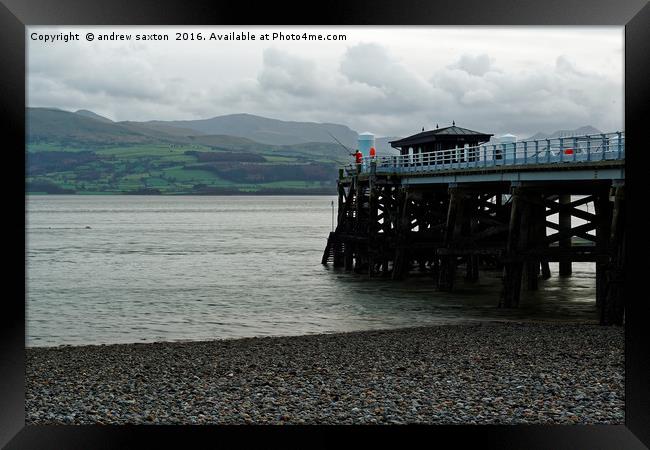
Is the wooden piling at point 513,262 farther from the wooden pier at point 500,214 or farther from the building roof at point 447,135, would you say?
the building roof at point 447,135

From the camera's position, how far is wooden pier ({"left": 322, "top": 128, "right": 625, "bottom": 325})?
771 inches

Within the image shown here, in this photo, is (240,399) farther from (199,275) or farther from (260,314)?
(199,275)

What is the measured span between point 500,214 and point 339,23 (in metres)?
23.8

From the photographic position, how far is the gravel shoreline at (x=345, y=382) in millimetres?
9086

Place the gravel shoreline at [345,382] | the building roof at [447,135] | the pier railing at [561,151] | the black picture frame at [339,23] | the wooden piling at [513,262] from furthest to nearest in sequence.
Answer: the building roof at [447,135] → the wooden piling at [513,262] → the pier railing at [561,151] → the gravel shoreline at [345,382] → the black picture frame at [339,23]

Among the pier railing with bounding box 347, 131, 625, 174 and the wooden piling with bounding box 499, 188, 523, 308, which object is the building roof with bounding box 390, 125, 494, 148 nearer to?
the pier railing with bounding box 347, 131, 625, 174

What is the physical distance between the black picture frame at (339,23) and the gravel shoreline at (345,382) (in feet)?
5.39

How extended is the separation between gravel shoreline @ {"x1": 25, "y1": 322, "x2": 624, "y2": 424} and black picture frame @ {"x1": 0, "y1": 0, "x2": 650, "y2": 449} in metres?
1.64

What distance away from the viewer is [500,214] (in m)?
30.0

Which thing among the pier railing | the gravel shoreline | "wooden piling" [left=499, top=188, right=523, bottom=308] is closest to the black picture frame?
the gravel shoreline

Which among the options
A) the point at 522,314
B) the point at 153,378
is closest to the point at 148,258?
the point at 522,314

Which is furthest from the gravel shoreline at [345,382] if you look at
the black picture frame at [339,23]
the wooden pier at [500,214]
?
the wooden pier at [500,214]

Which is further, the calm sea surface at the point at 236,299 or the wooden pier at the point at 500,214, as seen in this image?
the calm sea surface at the point at 236,299

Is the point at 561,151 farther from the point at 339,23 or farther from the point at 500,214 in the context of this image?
the point at 339,23
